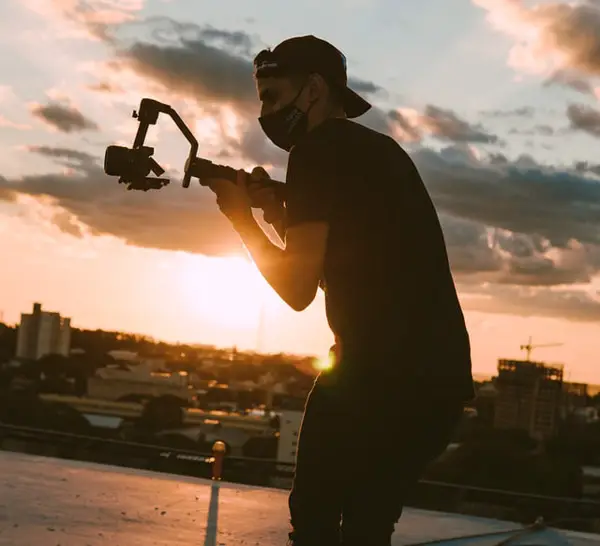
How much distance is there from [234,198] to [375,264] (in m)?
0.42

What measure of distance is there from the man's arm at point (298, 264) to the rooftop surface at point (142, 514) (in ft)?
11.8

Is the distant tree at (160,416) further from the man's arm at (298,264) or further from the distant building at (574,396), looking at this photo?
the distant building at (574,396)

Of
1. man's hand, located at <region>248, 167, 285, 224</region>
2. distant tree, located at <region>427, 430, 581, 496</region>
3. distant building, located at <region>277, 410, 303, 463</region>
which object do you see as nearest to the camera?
man's hand, located at <region>248, 167, 285, 224</region>

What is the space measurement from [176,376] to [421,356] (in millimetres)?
106330

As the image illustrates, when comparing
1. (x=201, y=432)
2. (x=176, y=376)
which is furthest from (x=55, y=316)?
(x=201, y=432)

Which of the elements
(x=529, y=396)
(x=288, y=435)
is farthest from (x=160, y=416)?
(x=529, y=396)

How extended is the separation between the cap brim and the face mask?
0.41 ft

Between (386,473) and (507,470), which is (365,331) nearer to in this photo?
(386,473)

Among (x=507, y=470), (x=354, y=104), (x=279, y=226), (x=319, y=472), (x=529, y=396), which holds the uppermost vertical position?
(x=354, y=104)

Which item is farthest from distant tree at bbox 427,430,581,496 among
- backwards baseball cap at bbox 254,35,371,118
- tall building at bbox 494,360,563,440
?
tall building at bbox 494,360,563,440

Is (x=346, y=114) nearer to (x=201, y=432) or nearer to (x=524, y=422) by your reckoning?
(x=201, y=432)

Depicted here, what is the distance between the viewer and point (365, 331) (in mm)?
2018

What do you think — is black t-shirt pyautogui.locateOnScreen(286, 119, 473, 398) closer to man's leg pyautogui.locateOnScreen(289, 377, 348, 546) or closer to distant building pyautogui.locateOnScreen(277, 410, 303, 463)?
man's leg pyautogui.locateOnScreen(289, 377, 348, 546)

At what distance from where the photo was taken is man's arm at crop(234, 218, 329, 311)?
202 centimetres
